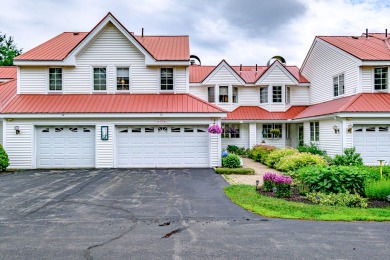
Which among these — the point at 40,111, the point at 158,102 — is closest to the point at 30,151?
the point at 40,111

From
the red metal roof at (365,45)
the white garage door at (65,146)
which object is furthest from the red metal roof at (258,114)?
the white garage door at (65,146)

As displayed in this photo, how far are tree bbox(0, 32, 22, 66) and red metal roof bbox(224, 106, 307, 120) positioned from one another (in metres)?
35.5

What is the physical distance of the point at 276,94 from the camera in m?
23.6

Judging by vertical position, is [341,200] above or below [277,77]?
below

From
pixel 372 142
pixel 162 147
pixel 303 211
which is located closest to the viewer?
pixel 303 211

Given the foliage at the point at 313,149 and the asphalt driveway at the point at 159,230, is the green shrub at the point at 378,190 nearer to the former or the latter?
the asphalt driveway at the point at 159,230

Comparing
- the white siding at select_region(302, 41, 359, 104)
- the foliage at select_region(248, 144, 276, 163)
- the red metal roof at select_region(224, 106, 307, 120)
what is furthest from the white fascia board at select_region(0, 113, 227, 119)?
the white siding at select_region(302, 41, 359, 104)

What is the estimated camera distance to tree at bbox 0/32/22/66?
42.1 meters

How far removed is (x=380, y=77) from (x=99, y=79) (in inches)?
658

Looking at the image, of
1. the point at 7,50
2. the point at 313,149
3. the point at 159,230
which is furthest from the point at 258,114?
the point at 7,50

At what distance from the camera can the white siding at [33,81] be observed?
1706cm

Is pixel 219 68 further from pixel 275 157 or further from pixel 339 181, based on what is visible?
pixel 339 181

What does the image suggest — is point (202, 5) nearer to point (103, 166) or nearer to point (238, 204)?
point (103, 166)

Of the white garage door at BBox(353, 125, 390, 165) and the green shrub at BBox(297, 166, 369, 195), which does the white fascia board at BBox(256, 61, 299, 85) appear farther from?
the green shrub at BBox(297, 166, 369, 195)
